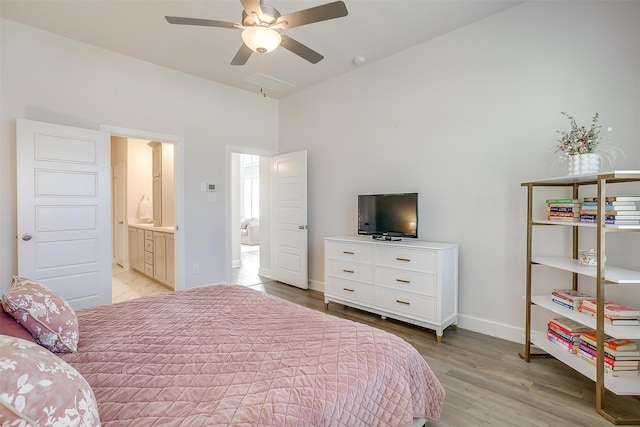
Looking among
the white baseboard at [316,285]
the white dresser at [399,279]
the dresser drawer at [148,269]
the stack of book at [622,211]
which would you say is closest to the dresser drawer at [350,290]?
the white dresser at [399,279]

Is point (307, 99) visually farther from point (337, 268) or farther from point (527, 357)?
point (527, 357)

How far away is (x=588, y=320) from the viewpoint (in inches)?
78.5

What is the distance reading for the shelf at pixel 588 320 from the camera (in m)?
1.80

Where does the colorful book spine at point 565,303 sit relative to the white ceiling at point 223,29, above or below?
below

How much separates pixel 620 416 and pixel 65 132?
16.4 ft

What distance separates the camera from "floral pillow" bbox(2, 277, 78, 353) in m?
1.29

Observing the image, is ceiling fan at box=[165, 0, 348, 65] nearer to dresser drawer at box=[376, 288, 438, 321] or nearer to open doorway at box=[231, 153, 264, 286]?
dresser drawer at box=[376, 288, 438, 321]

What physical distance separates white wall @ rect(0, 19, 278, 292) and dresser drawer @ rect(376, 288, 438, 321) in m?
2.40

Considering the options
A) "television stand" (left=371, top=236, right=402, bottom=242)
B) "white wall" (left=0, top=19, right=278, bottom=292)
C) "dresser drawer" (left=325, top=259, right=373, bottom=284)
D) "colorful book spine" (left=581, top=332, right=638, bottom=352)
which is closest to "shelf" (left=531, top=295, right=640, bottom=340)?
"colorful book spine" (left=581, top=332, right=638, bottom=352)

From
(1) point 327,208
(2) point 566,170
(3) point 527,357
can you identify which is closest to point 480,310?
(3) point 527,357

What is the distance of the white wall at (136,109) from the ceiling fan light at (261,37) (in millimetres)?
2370

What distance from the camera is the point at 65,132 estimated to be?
120 inches

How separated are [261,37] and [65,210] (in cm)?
272

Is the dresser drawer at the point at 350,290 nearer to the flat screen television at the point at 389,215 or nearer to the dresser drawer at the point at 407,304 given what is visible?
the dresser drawer at the point at 407,304
